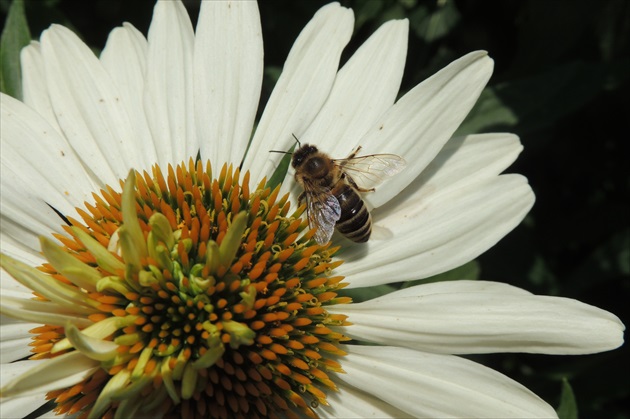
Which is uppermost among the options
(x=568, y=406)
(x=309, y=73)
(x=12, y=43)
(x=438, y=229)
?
(x=12, y=43)

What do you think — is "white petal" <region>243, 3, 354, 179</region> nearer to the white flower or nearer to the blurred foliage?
the white flower

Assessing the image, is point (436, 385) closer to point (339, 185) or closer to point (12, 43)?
point (339, 185)

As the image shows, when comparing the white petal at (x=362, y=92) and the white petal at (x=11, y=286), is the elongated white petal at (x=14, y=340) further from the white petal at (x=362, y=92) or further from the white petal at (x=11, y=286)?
the white petal at (x=362, y=92)

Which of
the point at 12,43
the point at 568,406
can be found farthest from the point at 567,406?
the point at 12,43

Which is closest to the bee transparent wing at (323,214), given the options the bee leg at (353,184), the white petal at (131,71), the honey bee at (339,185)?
the honey bee at (339,185)

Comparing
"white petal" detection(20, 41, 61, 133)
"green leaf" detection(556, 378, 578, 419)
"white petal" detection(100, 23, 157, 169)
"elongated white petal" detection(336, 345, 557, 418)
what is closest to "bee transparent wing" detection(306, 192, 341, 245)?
"elongated white petal" detection(336, 345, 557, 418)

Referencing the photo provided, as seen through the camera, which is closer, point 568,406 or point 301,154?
point 568,406
